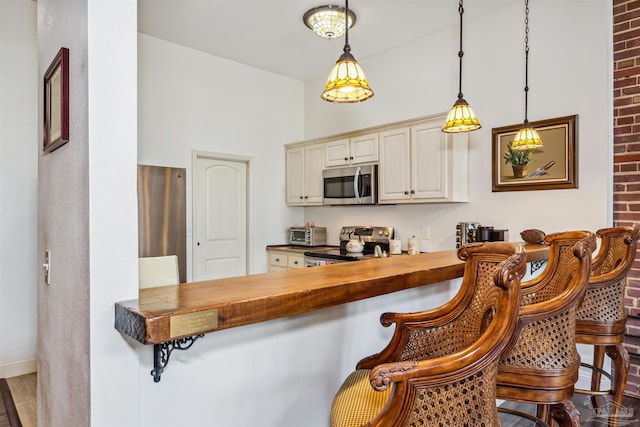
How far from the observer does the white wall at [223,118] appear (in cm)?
418

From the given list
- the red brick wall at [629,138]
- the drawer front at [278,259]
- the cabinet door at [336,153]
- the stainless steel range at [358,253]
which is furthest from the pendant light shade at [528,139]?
the drawer front at [278,259]

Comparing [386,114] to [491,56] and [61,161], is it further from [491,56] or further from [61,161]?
[61,161]

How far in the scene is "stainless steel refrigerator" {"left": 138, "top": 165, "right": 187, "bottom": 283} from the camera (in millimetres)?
3445

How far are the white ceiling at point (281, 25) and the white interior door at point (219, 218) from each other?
4.33 ft

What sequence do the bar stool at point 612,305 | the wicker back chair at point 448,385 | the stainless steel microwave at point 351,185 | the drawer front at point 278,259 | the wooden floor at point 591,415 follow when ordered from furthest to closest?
the drawer front at point 278,259 < the stainless steel microwave at point 351,185 < the wooden floor at point 591,415 < the bar stool at point 612,305 < the wicker back chair at point 448,385

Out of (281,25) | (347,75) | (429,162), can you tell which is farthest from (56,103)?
(429,162)

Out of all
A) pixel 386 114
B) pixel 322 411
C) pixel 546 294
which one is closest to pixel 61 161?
pixel 322 411

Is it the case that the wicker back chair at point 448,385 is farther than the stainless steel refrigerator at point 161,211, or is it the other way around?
the stainless steel refrigerator at point 161,211

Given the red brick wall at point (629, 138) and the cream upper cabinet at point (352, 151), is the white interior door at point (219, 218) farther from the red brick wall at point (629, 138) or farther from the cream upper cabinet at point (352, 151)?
the red brick wall at point (629, 138)

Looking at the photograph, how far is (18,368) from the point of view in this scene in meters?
3.37

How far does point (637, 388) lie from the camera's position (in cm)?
278

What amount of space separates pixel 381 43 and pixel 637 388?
3768 millimetres

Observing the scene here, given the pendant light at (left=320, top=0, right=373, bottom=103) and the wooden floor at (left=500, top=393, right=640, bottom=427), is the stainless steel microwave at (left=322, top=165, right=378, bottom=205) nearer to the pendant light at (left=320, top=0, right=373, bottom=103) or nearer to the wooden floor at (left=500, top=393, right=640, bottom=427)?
the pendant light at (left=320, top=0, right=373, bottom=103)

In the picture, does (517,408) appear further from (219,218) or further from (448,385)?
(219,218)
